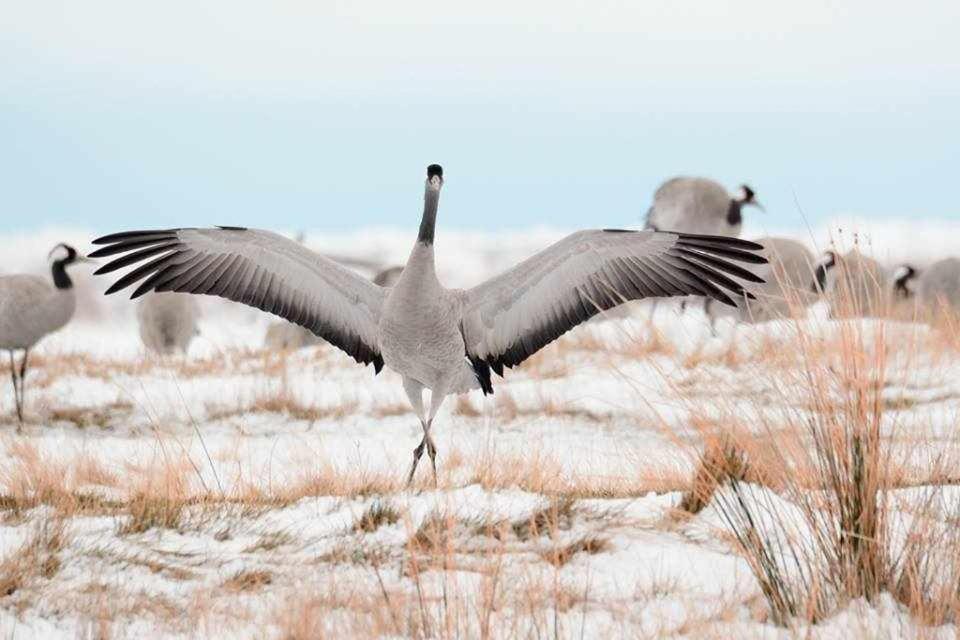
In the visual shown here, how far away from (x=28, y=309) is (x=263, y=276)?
5.48 metres

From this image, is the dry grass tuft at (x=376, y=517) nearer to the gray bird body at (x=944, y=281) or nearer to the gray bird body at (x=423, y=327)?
the gray bird body at (x=423, y=327)

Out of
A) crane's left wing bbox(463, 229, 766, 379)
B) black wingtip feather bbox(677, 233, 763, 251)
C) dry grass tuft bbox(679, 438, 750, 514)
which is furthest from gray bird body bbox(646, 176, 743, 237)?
dry grass tuft bbox(679, 438, 750, 514)

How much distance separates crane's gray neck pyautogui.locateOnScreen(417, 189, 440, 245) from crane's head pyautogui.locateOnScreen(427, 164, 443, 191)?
21 millimetres

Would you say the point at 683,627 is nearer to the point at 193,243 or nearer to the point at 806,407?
the point at 806,407

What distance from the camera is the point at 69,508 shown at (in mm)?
4992


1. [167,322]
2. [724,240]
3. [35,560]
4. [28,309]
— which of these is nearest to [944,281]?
[167,322]

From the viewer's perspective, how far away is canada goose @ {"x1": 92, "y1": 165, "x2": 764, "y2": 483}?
602cm

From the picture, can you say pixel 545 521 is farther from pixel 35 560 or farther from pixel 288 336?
pixel 288 336

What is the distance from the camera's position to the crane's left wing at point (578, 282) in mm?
5922

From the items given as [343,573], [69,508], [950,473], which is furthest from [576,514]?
[69,508]

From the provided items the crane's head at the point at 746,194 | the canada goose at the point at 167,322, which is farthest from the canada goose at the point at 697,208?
the canada goose at the point at 167,322

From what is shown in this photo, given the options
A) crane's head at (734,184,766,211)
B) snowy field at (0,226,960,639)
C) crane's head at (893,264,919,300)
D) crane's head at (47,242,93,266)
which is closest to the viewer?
snowy field at (0,226,960,639)

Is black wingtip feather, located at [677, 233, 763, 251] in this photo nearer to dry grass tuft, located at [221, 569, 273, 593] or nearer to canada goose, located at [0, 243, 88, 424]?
dry grass tuft, located at [221, 569, 273, 593]

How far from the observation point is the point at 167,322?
16.6 metres
